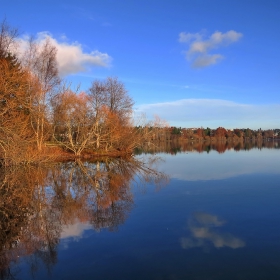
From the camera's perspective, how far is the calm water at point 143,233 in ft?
18.0

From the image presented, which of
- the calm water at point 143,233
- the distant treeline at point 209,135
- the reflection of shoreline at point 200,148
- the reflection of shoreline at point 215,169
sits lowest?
the calm water at point 143,233

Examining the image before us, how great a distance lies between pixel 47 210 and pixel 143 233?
402 centimetres

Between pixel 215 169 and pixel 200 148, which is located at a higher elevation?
pixel 200 148

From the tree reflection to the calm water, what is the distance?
0.03 m

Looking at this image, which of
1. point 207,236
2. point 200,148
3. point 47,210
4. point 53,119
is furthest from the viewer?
point 200,148

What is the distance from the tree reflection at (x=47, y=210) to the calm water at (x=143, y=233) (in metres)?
0.03

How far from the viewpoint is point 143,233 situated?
24.8 feet

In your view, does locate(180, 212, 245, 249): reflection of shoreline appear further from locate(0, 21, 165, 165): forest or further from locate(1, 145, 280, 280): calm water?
locate(0, 21, 165, 165): forest

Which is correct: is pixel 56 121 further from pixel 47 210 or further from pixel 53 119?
pixel 47 210

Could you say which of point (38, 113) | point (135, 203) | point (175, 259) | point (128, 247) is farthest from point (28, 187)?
point (38, 113)

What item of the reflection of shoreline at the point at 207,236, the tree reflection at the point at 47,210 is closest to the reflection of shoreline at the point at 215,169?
the tree reflection at the point at 47,210

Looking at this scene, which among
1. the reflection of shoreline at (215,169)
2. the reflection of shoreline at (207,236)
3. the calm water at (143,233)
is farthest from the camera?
the reflection of shoreline at (215,169)

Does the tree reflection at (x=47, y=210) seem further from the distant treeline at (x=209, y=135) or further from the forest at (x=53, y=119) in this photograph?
the distant treeline at (x=209, y=135)

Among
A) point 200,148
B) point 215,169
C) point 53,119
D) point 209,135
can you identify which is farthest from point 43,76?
point 209,135
